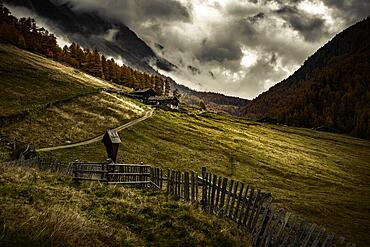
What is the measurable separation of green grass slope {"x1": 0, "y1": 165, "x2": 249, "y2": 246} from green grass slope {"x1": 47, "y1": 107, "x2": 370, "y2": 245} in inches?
664

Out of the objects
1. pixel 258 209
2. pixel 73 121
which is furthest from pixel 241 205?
pixel 73 121

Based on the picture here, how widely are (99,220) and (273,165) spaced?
51165mm

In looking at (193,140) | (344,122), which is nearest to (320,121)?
(344,122)

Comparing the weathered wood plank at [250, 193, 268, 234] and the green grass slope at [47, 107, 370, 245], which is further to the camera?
the green grass slope at [47, 107, 370, 245]

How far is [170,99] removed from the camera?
134875 millimetres

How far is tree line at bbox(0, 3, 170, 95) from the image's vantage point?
440ft

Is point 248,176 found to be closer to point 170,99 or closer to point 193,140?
point 193,140

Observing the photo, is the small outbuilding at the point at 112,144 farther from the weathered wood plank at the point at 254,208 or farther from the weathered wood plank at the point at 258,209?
the weathered wood plank at the point at 258,209

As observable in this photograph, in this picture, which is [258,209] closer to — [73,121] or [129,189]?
[129,189]

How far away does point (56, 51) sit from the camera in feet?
493

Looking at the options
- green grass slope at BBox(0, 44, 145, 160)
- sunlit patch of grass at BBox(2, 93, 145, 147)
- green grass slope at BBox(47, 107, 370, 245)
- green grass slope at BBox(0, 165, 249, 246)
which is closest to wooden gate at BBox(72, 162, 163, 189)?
green grass slope at BBox(0, 165, 249, 246)

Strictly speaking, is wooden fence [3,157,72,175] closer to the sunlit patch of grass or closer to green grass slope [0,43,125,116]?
the sunlit patch of grass

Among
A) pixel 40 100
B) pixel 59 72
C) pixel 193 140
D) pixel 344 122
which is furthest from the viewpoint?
pixel 344 122

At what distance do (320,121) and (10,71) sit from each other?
166375 millimetres
